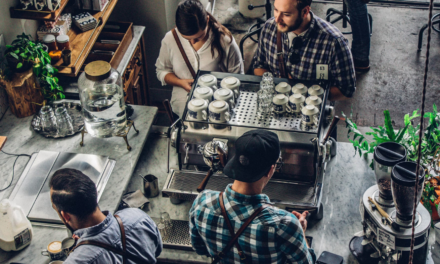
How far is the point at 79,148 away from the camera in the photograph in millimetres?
3002

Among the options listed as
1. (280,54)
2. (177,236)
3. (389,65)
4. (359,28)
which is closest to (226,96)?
(280,54)

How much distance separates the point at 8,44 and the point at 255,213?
2.19 meters

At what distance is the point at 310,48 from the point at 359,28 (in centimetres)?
239

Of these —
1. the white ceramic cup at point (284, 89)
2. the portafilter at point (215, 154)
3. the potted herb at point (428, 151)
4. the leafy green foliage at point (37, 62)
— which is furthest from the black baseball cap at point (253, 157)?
the leafy green foliage at point (37, 62)

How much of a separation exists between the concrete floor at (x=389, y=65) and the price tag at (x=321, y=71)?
180cm

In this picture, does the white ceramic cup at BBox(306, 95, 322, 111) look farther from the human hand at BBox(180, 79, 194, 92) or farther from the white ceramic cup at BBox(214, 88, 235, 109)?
the human hand at BBox(180, 79, 194, 92)

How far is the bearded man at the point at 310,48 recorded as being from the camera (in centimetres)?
288

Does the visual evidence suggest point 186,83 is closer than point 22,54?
No

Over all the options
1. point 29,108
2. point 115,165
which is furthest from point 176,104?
point 29,108

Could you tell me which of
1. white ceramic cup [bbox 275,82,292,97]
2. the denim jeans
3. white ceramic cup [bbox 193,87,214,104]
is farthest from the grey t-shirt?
the denim jeans

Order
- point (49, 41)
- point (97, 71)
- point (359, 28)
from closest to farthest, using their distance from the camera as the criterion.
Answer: point (97, 71) → point (49, 41) → point (359, 28)

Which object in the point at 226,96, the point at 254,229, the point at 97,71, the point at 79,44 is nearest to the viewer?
the point at 254,229

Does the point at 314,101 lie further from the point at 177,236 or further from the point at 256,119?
the point at 177,236

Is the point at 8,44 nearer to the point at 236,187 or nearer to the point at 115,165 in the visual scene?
the point at 115,165
